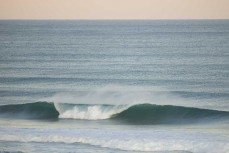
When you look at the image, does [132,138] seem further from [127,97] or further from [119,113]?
[127,97]

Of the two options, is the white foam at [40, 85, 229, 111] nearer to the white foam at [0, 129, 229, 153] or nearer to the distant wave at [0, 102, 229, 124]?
the distant wave at [0, 102, 229, 124]

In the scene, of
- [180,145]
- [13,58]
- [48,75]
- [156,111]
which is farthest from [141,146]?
[13,58]

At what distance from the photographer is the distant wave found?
352 inches

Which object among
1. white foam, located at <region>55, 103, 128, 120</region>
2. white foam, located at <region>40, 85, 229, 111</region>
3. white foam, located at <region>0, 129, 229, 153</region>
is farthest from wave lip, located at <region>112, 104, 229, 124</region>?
white foam, located at <region>0, 129, 229, 153</region>

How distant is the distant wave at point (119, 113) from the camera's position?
8.94m

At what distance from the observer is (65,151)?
19.8ft

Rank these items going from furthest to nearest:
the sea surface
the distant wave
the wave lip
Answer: the distant wave
the wave lip
the sea surface

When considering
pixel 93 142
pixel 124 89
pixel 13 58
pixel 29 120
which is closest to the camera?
pixel 93 142

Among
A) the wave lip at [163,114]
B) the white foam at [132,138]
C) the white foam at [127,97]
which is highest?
the white foam at [127,97]

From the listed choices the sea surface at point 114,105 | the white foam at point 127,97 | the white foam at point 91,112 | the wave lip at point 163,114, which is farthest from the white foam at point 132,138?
the white foam at point 127,97

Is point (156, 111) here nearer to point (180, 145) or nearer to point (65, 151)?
point (180, 145)

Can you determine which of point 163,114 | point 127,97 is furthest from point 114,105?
point 163,114

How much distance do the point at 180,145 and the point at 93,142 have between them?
1.32m

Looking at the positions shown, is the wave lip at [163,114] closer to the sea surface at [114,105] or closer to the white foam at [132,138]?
the sea surface at [114,105]
